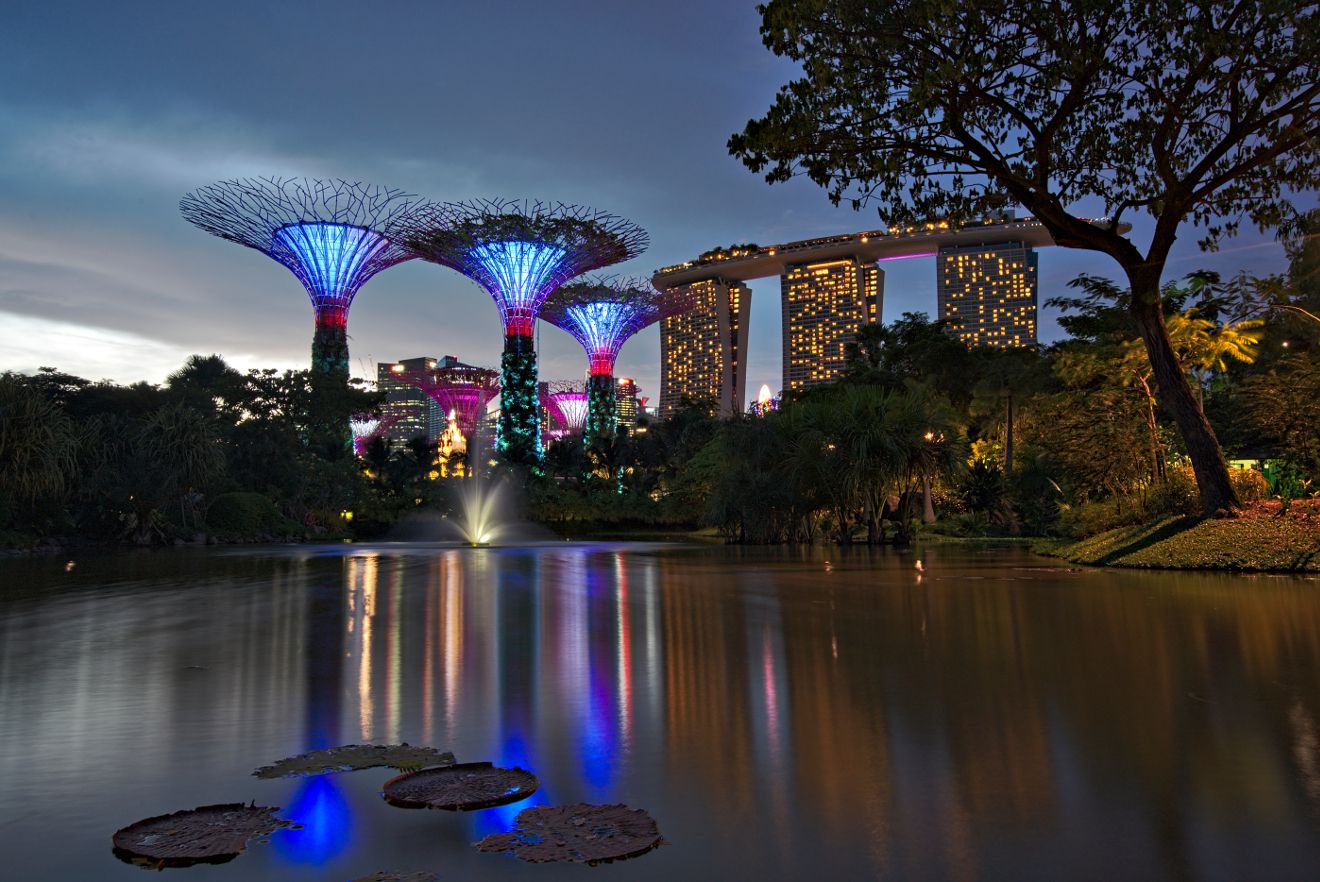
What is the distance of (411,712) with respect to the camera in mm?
5090

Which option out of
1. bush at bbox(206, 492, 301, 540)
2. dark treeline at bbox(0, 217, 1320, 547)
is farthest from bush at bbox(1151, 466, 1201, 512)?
bush at bbox(206, 492, 301, 540)

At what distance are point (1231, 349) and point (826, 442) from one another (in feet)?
36.5

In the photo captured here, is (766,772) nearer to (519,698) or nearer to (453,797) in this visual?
(453,797)

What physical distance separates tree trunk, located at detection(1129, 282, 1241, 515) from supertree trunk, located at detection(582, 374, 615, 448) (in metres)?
57.1

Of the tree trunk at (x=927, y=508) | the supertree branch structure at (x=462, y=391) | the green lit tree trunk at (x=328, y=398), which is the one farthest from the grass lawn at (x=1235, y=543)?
the supertree branch structure at (x=462, y=391)

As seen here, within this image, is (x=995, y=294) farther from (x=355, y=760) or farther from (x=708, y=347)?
(x=355, y=760)

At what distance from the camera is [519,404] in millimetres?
55156

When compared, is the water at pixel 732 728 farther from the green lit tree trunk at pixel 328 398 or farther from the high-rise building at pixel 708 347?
the high-rise building at pixel 708 347

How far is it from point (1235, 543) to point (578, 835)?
47.2 feet

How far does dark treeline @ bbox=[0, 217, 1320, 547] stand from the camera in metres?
20.1

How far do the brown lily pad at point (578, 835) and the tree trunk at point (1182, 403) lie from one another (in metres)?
15.4

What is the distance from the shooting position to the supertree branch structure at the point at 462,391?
93.8 metres

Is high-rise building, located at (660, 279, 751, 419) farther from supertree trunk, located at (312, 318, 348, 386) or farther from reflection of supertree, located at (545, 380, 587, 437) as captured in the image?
supertree trunk, located at (312, 318, 348, 386)

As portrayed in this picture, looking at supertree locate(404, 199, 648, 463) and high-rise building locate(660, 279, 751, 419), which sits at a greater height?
high-rise building locate(660, 279, 751, 419)
